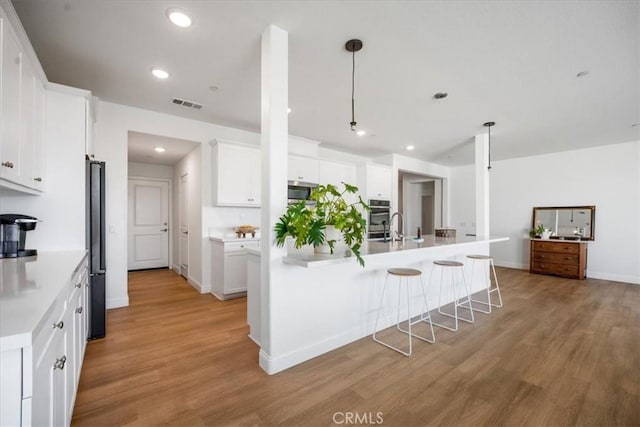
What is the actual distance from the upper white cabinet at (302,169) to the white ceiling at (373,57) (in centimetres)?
87

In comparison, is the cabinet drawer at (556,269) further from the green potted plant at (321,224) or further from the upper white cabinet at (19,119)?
the upper white cabinet at (19,119)

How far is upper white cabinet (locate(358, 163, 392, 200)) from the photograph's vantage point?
18.8 feet

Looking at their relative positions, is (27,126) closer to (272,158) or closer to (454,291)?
(272,158)

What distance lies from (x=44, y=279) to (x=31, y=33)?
81.1 inches

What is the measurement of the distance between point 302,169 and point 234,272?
208 centimetres

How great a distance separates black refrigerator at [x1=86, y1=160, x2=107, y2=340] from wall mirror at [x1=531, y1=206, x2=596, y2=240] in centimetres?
761

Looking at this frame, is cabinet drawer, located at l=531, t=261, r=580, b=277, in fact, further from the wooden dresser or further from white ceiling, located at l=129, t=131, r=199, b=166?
white ceiling, located at l=129, t=131, r=199, b=166

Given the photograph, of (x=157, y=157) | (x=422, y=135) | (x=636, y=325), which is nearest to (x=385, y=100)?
(x=422, y=135)

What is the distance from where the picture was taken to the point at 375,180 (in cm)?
588

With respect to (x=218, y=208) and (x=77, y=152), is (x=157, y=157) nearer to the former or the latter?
(x=218, y=208)

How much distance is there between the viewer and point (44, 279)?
4.61ft

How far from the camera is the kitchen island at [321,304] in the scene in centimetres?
211

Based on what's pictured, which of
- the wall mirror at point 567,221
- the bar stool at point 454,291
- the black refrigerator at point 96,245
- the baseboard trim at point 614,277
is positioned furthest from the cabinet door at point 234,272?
the baseboard trim at point 614,277

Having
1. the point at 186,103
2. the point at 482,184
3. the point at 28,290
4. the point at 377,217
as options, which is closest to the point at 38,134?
the point at 186,103
